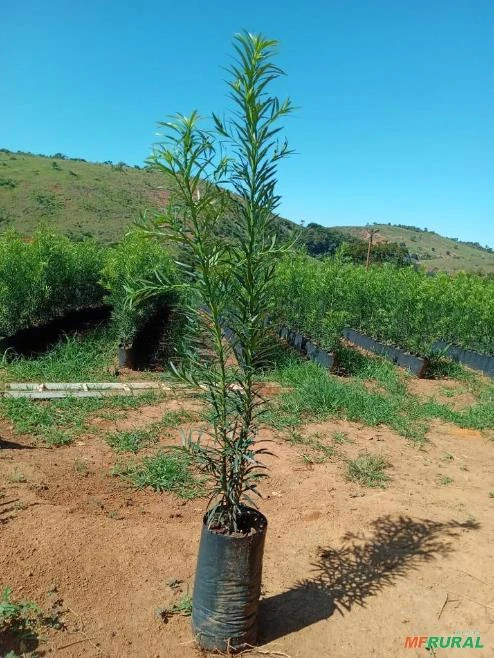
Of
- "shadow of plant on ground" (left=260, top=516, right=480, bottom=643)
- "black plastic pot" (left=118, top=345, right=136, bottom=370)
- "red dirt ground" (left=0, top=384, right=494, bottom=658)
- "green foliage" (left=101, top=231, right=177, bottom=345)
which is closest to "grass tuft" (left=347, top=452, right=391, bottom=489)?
"red dirt ground" (left=0, top=384, right=494, bottom=658)

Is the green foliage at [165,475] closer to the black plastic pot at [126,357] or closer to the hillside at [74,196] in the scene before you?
the black plastic pot at [126,357]

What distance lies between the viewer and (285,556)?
3432 millimetres

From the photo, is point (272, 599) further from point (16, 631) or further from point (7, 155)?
point (7, 155)

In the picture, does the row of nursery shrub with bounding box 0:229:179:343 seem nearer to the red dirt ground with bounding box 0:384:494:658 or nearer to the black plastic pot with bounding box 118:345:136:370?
the black plastic pot with bounding box 118:345:136:370

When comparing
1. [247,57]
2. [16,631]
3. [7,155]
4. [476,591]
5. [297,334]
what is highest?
[7,155]

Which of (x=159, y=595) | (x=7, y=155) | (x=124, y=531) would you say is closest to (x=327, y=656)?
(x=159, y=595)

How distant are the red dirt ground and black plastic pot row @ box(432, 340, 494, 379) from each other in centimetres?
541

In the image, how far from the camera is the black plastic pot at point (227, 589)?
2525 millimetres

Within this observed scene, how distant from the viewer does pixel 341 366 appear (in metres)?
8.86

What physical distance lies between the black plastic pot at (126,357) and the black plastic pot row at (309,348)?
3.06m

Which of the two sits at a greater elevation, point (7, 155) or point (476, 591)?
point (7, 155)

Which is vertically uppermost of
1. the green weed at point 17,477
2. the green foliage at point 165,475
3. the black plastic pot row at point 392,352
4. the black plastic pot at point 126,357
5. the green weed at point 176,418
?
the black plastic pot row at point 392,352

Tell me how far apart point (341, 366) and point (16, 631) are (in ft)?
22.6

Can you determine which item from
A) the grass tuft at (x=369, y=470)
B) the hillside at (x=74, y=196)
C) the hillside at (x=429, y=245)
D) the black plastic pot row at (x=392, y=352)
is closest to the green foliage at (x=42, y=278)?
the grass tuft at (x=369, y=470)
